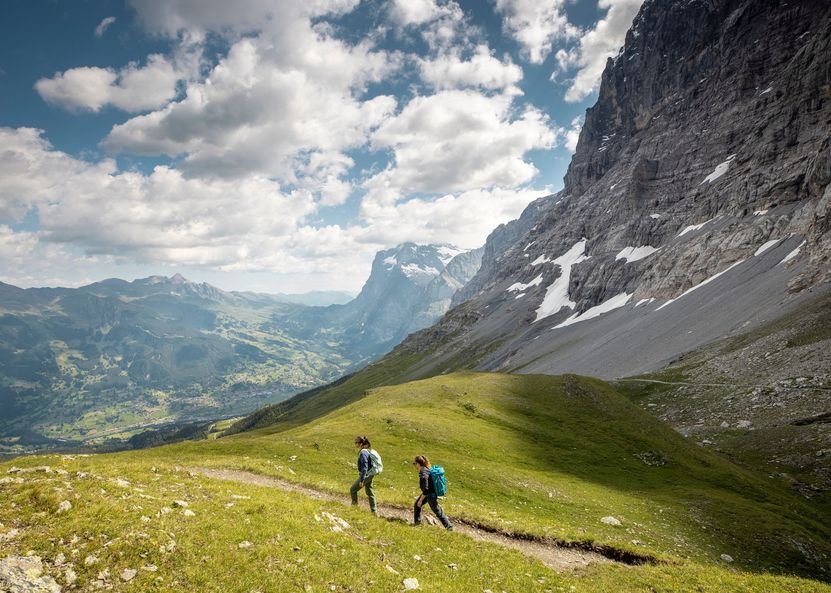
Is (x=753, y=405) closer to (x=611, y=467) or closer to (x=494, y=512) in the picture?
(x=611, y=467)

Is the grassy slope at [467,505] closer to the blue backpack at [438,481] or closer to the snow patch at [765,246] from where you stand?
the blue backpack at [438,481]

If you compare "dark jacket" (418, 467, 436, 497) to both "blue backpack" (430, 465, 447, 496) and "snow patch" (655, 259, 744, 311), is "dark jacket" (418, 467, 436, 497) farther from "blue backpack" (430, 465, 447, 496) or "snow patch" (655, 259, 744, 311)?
"snow patch" (655, 259, 744, 311)

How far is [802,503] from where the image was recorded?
42.7 m

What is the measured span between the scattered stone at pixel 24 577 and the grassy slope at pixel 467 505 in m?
0.80

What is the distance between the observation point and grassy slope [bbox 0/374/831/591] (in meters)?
14.8

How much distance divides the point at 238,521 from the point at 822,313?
373ft

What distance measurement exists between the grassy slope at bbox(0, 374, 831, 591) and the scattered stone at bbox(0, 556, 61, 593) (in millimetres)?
795

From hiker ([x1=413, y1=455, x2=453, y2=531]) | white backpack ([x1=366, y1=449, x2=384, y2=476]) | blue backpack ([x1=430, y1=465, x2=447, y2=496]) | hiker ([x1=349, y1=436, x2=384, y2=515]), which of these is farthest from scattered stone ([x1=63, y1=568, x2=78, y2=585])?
blue backpack ([x1=430, y1=465, x2=447, y2=496])

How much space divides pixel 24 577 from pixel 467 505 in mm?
22400

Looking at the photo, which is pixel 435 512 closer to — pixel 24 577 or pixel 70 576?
pixel 70 576

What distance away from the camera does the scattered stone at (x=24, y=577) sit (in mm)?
11195

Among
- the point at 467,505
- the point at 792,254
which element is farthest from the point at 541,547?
the point at 792,254

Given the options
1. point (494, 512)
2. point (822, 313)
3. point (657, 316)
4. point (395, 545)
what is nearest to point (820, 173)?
point (657, 316)

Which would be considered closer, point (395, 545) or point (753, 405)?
point (395, 545)
